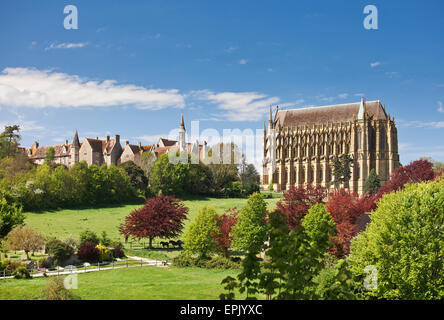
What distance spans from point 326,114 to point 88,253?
3351 inches

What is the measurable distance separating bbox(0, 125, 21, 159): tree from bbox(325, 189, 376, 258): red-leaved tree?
7215 centimetres

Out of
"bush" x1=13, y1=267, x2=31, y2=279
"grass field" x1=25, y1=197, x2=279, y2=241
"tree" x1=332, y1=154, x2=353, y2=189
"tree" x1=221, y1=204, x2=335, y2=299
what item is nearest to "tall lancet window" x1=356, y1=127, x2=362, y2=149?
"tree" x1=332, y1=154, x2=353, y2=189

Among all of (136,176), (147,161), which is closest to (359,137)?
(147,161)

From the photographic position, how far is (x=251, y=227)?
1391 inches

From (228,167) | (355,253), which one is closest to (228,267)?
(355,253)

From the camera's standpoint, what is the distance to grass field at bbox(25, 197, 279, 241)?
46.5 metres

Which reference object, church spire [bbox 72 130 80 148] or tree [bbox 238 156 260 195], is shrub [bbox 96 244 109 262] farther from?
church spire [bbox 72 130 80 148]

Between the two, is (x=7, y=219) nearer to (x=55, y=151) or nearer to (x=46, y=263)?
(x=46, y=263)

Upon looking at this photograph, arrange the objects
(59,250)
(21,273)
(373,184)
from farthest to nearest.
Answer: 1. (373,184)
2. (59,250)
3. (21,273)

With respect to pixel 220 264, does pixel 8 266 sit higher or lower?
higher

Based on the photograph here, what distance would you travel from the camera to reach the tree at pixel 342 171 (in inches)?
3268

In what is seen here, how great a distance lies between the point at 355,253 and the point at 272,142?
85.8 metres

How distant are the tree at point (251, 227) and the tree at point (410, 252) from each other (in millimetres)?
12622
